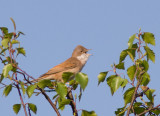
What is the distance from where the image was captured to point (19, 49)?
2.92m

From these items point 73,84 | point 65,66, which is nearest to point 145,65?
point 73,84

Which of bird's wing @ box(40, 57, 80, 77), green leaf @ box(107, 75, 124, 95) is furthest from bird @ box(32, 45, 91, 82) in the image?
green leaf @ box(107, 75, 124, 95)

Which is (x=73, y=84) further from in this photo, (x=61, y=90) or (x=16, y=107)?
(x=16, y=107)

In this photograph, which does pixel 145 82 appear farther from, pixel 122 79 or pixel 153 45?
pixel 153 45

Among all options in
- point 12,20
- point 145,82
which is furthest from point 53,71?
point 145,82

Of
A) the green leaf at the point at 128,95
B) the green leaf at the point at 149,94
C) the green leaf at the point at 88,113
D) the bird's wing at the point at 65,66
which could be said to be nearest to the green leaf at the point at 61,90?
the green leaf at the point at 88,113

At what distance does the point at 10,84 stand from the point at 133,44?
1.34 m

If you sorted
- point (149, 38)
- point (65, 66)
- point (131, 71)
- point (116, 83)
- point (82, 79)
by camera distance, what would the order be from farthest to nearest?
point (65, 66) < point (149, 38) < point (131, 71) < point (116, 83) < point (82, 79)

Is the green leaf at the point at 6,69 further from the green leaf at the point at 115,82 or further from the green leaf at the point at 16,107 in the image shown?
the green leaf at the point at 115,82

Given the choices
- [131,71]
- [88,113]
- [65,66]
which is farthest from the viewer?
[65,66]

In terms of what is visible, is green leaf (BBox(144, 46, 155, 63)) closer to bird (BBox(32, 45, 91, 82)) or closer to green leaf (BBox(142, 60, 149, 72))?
green leaf (BBox(142, 60, 149, 72))

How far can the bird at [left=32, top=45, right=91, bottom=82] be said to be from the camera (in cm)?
727

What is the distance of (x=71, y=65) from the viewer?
7.82 meters

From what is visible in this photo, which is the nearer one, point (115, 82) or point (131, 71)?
point (115, 82)
